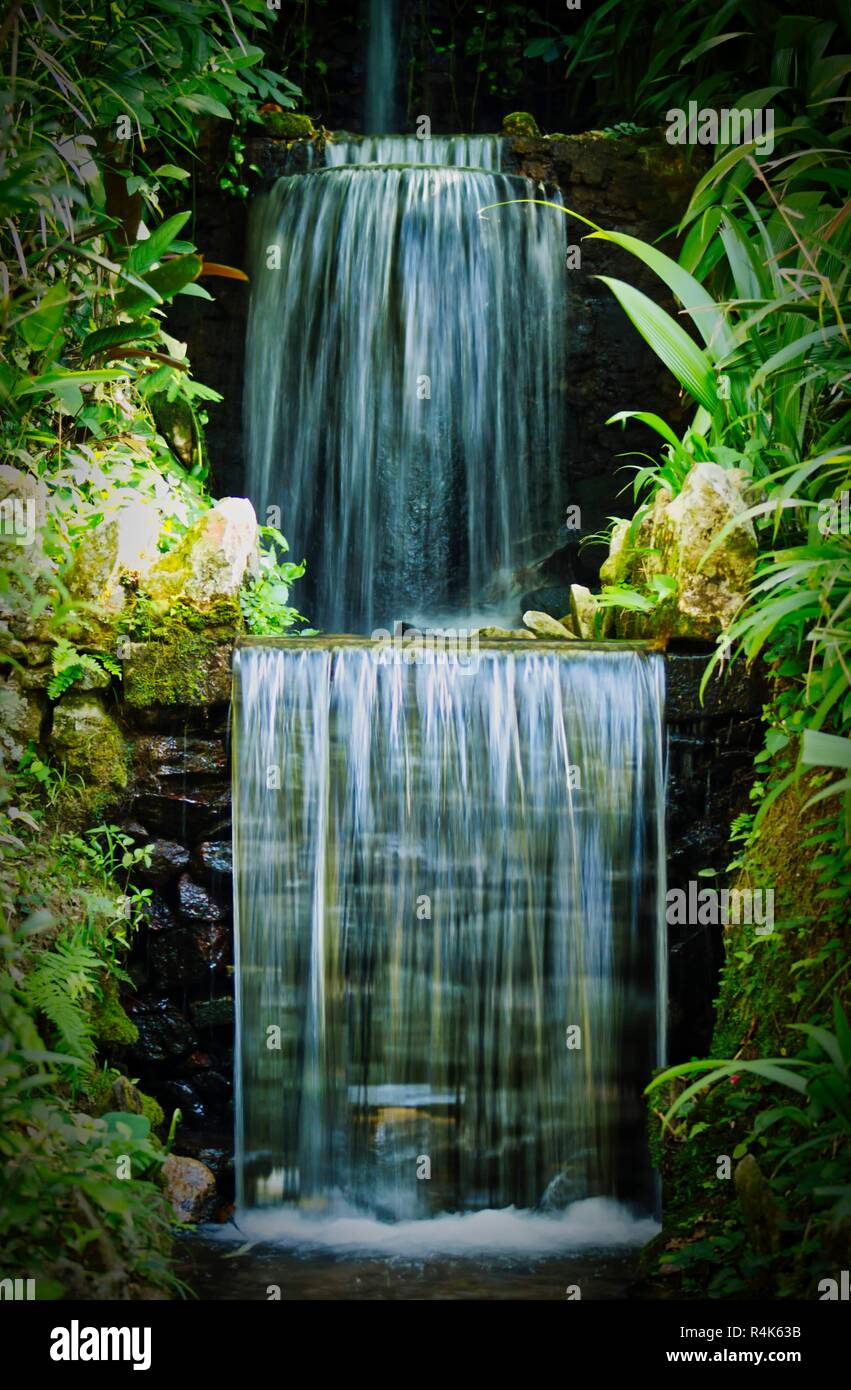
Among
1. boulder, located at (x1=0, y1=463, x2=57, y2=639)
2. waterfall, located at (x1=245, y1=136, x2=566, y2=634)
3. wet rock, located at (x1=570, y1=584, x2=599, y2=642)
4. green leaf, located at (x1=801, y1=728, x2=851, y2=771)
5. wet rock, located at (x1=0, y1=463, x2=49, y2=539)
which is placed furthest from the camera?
waterfall, located at (x1=245, y1=136, x2=566, y2=634)

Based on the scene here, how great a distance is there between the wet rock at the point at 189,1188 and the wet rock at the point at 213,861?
97 cm

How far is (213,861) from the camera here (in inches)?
170

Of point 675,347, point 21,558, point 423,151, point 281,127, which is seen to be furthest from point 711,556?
point 281,127

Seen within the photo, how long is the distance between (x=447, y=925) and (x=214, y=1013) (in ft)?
2.96

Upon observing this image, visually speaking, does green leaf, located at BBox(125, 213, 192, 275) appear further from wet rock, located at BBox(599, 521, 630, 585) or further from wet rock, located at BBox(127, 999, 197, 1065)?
wet rock, located at BBox(127, 999, 197, 1065)

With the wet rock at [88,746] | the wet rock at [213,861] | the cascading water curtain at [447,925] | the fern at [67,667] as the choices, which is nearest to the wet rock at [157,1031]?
the cascading water curtain at [447,925]

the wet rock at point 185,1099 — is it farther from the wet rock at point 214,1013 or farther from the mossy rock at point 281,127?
the mossy rock at point 281,127

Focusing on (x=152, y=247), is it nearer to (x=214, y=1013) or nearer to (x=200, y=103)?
(x=200, y=103)

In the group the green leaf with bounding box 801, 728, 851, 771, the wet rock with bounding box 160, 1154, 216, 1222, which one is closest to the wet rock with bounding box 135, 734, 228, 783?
the wet rock with bounding box 160, 1154, 216, 1222

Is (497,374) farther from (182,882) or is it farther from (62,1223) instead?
(62,1223)

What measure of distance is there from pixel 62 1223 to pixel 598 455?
227 inches

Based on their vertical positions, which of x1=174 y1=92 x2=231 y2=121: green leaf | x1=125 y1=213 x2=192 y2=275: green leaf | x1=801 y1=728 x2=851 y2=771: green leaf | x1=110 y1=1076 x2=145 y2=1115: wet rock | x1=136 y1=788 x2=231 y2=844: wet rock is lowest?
x1=110 y1=1076 x2=145 y2=1115: wet rock

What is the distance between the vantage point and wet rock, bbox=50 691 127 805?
169 inches

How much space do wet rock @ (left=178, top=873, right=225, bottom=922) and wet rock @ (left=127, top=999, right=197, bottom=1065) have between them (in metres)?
0.33
